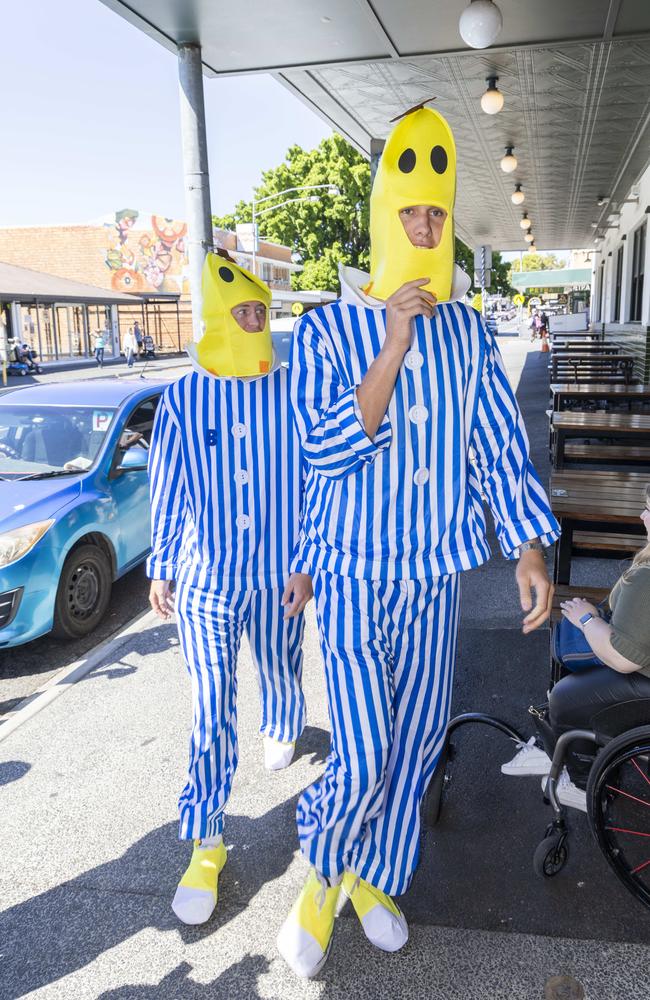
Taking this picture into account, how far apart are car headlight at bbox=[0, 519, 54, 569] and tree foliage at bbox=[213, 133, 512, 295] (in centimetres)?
4144

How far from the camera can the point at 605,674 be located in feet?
8.25

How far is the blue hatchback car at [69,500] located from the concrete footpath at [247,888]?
97cm

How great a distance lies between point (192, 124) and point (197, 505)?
4.03 m

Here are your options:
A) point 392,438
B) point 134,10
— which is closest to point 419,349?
point 392,438

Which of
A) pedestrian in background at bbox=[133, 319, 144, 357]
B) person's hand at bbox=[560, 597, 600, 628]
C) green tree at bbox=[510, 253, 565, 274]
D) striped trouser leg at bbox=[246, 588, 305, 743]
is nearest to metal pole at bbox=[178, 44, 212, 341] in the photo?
striped trouser leg at bbox=[246, 588, 305, 743]

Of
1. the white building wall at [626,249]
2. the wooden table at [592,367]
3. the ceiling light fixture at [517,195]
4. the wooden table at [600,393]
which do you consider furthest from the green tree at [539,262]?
the wooden table at [600,393]

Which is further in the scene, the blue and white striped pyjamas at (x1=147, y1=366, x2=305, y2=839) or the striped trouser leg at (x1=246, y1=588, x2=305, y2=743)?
the striped trouser leg at (x1=246, y1=588, x2=305, y2=743)

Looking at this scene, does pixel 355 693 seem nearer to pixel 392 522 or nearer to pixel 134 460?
pixel 392 522

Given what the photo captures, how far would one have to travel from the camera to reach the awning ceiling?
20.7 ft

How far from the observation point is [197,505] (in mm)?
2779

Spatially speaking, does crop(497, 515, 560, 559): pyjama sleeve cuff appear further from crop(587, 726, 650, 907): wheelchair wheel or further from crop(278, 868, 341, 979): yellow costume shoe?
crop(278, 868, 341, 979): yellow costume shoe

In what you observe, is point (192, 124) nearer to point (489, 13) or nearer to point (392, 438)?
point (489, 13)

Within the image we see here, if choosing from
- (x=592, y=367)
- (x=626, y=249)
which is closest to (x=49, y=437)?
(x=592, y=367)

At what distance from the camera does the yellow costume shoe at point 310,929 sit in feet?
7.60
